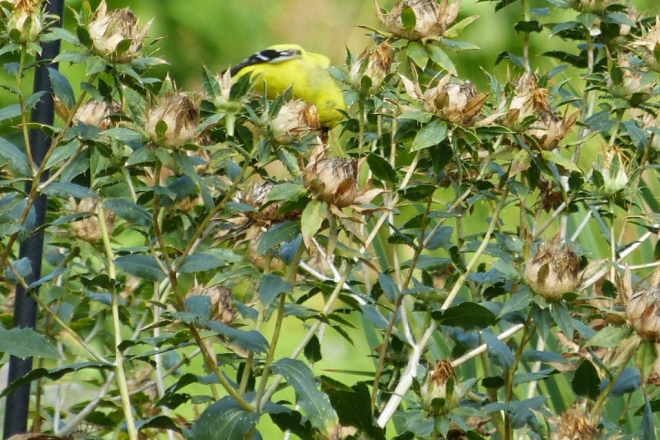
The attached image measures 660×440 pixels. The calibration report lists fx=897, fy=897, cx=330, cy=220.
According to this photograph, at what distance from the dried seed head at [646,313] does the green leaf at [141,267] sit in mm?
368

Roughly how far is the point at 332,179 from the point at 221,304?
0.19 meters

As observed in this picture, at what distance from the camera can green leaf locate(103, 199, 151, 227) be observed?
725 mm

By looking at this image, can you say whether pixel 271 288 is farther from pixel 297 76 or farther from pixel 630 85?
pixel 297 76

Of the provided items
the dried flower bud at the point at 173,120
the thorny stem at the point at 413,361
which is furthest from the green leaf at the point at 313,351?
the dried flower bud at the point at 173,120

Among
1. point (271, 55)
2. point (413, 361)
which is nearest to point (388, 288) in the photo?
point (413, 361)

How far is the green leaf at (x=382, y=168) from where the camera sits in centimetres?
77

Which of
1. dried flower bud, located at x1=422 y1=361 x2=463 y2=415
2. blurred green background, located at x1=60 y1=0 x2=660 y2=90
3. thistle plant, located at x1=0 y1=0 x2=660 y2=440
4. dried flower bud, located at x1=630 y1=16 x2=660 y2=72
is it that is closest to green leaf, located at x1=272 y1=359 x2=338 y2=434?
thistle plant, located at x1=0 y1=0 x2=660 y2=440

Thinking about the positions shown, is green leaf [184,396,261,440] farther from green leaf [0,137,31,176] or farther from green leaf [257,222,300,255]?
green leaf [0,137,31,176]

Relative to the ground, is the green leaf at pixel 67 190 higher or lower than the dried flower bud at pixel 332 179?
higher

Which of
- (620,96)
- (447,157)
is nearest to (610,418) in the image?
(620,96)

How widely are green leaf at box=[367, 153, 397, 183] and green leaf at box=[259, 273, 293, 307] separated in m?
0.14

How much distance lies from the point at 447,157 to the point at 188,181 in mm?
225

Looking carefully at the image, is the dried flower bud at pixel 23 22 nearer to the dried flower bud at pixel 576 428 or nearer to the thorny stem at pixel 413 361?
the thorny stem at pixel 413 361

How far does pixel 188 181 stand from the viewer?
74 cm
